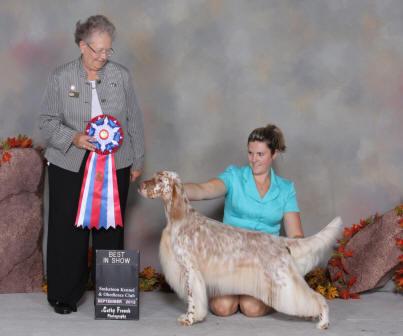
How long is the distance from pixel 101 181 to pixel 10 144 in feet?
2.82

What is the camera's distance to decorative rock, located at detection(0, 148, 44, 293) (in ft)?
14.8

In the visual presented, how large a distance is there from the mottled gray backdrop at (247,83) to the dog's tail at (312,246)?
1181mm

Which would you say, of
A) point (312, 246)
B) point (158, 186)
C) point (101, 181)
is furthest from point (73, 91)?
point (312, 246)

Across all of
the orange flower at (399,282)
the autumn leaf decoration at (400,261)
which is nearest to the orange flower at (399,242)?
the autumn leaf decoration at (400,261)

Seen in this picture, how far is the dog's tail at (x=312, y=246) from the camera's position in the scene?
148 inches

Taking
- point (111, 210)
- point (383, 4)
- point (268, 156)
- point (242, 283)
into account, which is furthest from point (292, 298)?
point (383, 4)

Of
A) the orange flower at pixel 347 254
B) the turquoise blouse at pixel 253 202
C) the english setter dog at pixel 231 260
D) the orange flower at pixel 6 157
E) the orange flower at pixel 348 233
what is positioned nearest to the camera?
the english setter dog at pixel 231 260

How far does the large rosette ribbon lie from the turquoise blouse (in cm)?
63

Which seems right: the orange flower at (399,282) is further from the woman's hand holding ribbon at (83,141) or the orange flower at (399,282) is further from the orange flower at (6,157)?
the orange flower at (6,157)

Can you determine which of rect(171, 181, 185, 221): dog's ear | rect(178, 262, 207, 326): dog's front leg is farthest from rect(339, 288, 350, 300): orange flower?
rect(171, 181, 185, 221): dog's ear

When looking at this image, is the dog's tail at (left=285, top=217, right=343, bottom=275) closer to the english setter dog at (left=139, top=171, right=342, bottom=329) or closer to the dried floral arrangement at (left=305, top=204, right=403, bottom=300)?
the english setter dog at (left=139, top=171, right=342, bottom=329)

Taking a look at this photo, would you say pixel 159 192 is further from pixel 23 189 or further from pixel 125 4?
pixel 125 4

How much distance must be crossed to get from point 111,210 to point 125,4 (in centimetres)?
146

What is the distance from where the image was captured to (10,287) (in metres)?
4.59
